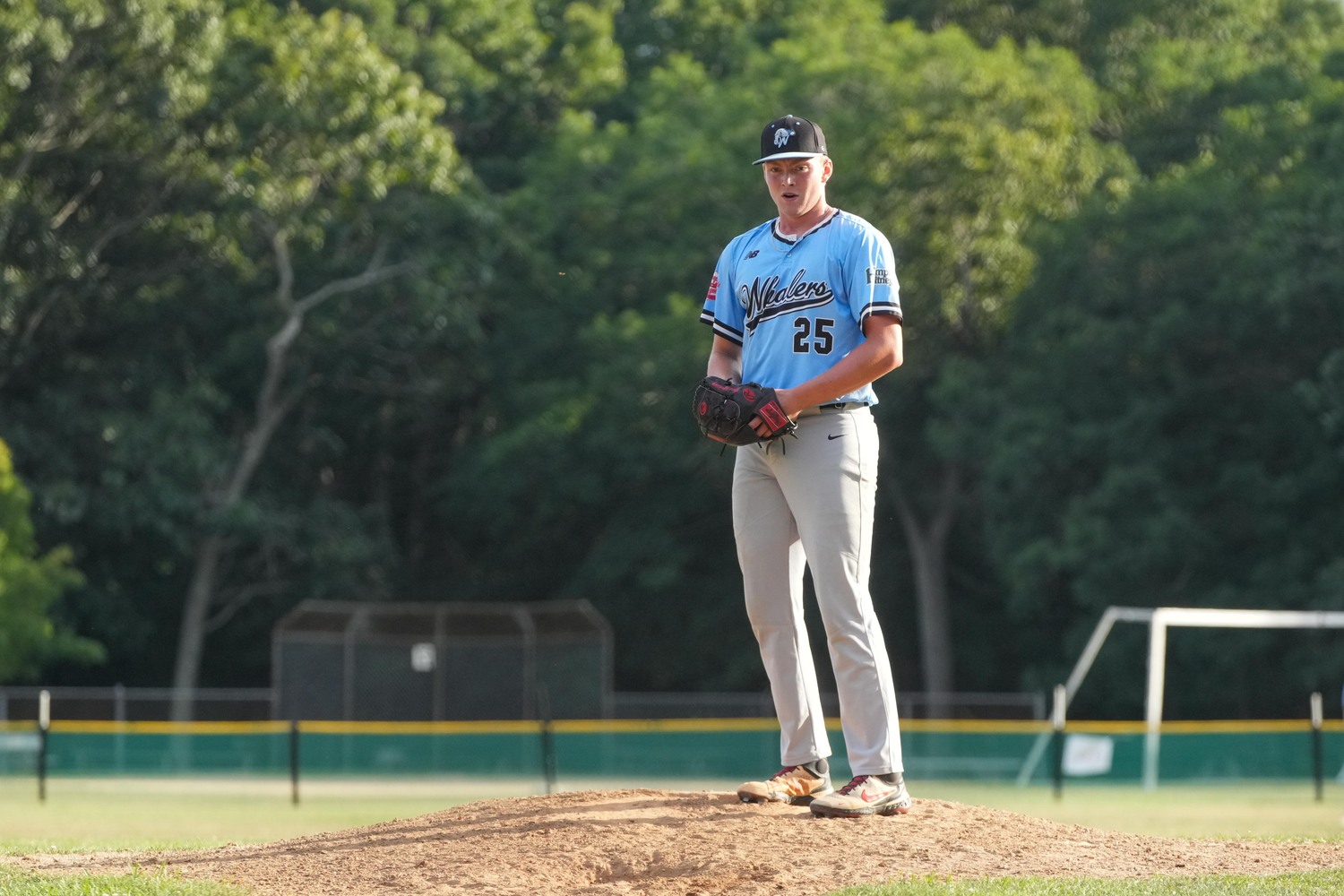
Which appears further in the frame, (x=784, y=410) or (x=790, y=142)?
(x=790, y=142)

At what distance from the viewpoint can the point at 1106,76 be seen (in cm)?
→ 3594

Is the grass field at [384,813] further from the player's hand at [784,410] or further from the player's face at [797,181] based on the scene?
the player's face at [797,181]

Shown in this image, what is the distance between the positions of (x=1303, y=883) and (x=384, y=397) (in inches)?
1269

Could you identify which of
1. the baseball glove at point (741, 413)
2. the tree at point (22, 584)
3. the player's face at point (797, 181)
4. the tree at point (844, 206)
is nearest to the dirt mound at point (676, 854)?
the baseball glove at point (741, 413)

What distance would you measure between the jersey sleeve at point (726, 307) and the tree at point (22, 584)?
2441 cm

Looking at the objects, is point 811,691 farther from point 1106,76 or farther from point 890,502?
point 1106,76

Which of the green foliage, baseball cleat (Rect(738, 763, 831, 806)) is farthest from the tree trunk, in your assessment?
the green foliage

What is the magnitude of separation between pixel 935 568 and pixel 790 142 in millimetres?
28086

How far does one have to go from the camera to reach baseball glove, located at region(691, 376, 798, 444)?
6.29m

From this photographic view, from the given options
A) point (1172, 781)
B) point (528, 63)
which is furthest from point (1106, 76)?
point (1172, 781)

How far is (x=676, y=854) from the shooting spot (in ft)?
20.5

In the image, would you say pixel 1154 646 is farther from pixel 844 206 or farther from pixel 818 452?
pixel 818 452

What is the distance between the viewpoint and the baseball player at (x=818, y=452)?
6.41 meters

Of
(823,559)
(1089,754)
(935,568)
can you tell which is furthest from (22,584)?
(823,559)
